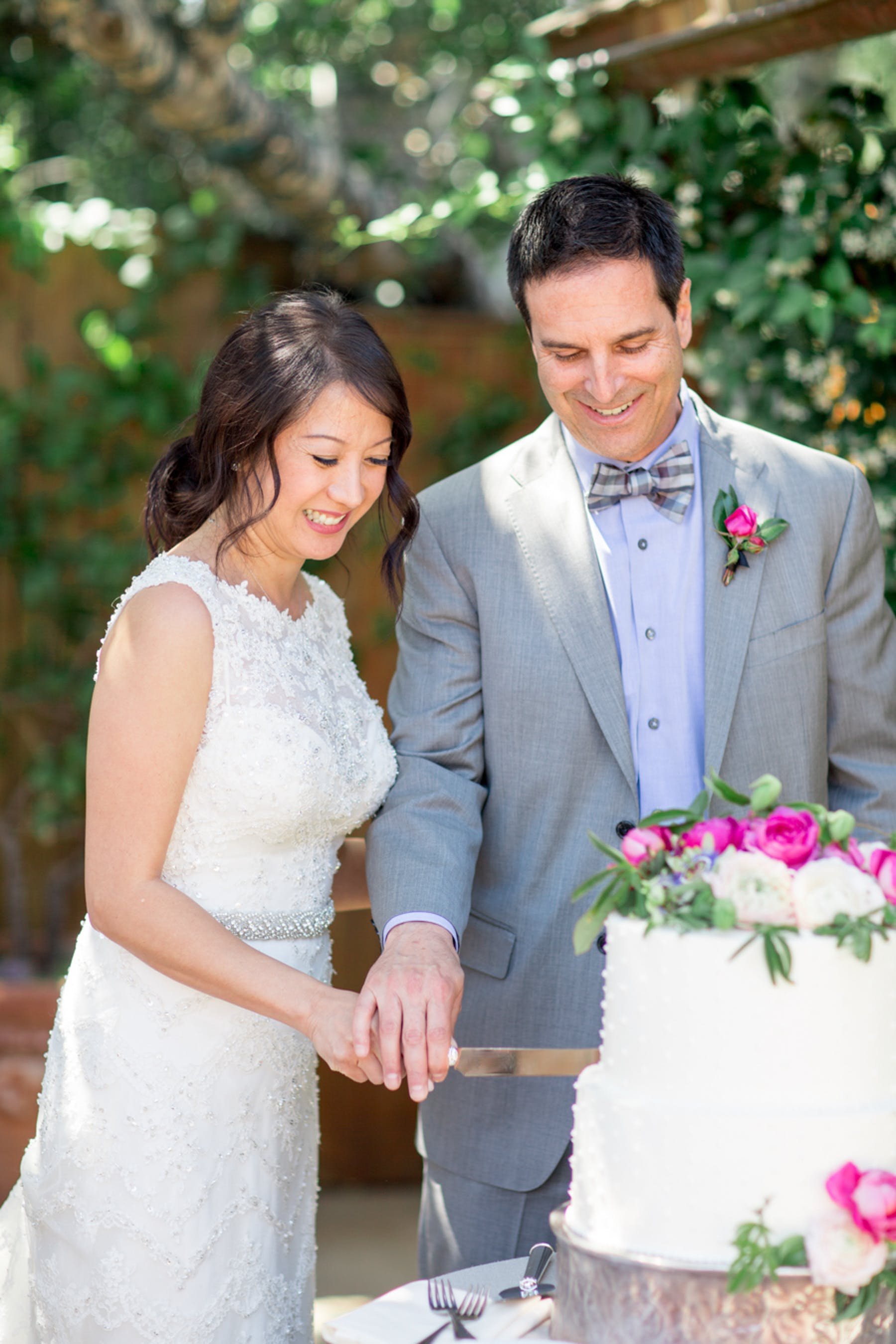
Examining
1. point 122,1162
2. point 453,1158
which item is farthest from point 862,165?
point 122,1162

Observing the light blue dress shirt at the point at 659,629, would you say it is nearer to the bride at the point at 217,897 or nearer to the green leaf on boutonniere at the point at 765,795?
the bride at the point at 217,897

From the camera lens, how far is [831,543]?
2.30 metres

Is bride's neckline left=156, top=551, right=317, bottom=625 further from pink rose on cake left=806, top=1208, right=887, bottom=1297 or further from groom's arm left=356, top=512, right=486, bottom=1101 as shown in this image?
pink rose on cake left=806, top=1208, right=887, bottom=1297

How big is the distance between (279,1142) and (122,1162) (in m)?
0.24

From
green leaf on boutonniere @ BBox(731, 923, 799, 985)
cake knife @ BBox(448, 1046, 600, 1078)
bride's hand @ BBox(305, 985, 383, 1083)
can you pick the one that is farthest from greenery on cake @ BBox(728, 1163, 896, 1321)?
bride's hand @ BBox(305, 985, 383, 1083)

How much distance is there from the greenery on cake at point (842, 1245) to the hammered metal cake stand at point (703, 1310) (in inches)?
0.7

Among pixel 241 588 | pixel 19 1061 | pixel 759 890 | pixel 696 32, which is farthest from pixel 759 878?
pixel 19 1061

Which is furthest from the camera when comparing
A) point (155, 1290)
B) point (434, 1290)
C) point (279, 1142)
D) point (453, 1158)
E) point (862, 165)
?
point (862, 165)

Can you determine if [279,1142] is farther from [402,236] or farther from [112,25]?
[112,25]

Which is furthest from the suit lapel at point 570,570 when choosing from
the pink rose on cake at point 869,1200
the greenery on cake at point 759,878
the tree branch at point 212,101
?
the tree branch at point 212,101

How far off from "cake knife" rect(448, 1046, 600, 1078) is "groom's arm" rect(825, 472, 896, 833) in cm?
74

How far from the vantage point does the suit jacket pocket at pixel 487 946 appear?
89.9 inches

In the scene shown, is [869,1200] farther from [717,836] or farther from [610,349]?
[610,349]

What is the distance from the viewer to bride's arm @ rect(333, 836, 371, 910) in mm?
2518
